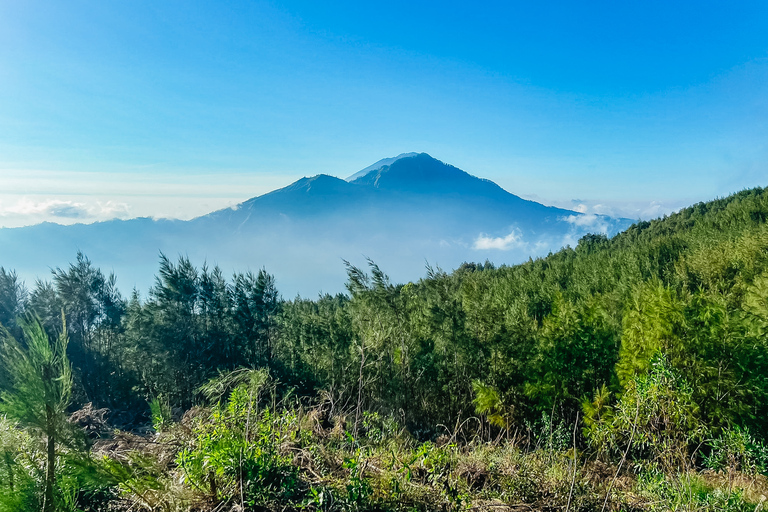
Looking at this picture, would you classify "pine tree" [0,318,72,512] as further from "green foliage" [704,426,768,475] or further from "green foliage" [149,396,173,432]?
"green foliage" [704,426,768,475]

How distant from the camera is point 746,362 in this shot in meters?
12.9

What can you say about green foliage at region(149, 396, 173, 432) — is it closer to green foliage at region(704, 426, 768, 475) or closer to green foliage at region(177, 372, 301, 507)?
green foliage at region(177, 372, 301, 507)

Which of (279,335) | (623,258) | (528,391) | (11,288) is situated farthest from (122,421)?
(623,258)

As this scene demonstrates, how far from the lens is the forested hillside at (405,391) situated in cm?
378

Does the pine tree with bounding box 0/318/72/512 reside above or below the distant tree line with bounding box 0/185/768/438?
above

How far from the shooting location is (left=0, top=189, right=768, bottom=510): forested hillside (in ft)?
12.4

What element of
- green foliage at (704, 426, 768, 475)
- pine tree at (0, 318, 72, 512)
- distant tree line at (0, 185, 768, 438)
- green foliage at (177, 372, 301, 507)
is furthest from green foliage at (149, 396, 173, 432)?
green foliage at (704, 426, 768, 475)

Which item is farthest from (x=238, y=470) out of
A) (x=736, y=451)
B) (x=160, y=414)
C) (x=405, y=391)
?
(x=405, y=391)

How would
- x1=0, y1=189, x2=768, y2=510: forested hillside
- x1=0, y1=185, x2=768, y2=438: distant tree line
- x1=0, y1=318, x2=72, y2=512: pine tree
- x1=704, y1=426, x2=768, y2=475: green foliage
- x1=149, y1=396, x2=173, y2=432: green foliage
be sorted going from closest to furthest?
x1=0, y1=318, x2=72, y2=512: pine tree, x1=0, y1=189, x2=768, y2=510: forested hillside, x1=149, y1=396, x2=173, y2=432: green foliage, x1=704, y1=426, x2=768, y2=475: green foliage, x1=0, y1=185, x2=768, y2=438: distant tree line

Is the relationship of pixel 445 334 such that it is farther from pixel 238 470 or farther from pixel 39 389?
pixel 39 389

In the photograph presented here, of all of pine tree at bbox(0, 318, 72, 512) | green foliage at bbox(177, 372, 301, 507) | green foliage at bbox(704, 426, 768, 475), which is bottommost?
green foliage at bbox(704, 426, 768, 475)

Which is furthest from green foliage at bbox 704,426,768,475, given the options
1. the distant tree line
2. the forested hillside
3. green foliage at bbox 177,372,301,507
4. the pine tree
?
the pine tree

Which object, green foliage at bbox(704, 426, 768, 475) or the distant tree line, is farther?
the distant tree line

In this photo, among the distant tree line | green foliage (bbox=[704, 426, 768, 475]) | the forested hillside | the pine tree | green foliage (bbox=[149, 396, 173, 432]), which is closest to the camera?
the pine tree
